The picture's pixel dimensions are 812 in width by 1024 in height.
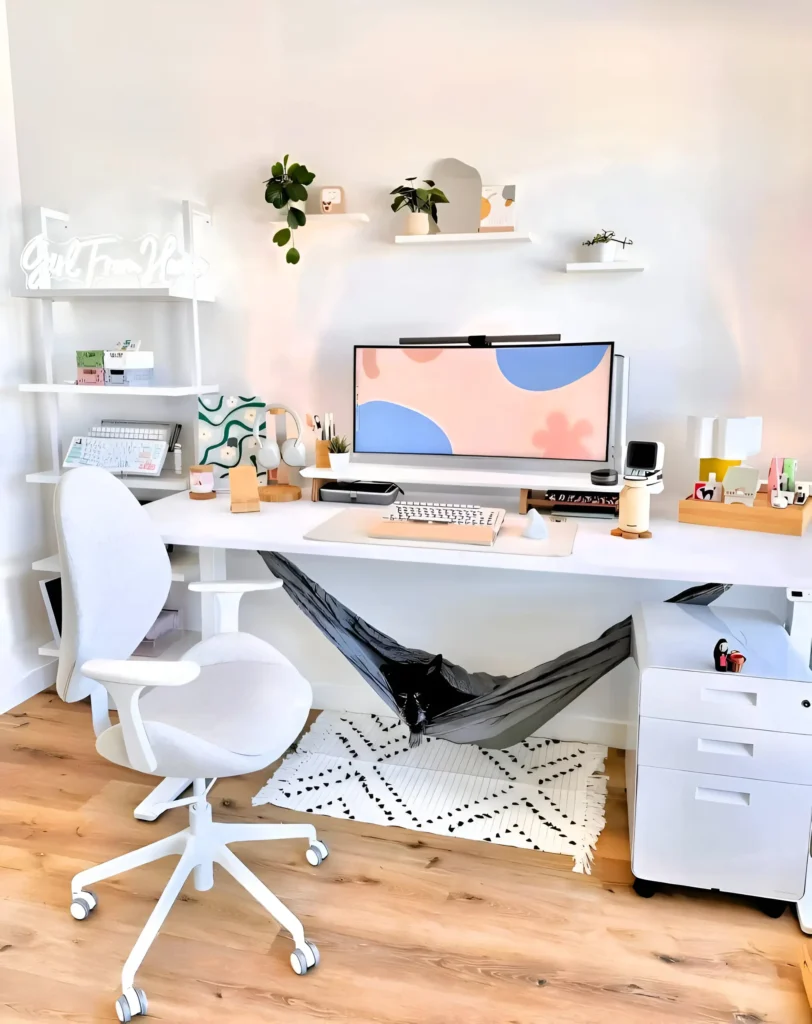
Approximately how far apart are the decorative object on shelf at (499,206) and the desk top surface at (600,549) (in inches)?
34.5

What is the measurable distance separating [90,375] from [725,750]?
2.15 m

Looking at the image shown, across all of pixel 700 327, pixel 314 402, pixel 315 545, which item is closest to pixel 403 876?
pixel 315 545

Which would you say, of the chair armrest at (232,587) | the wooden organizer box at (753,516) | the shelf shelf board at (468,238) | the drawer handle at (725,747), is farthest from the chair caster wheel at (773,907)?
the shelf shelf board at (468,238)

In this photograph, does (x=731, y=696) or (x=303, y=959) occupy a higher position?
(x=731, y=696)

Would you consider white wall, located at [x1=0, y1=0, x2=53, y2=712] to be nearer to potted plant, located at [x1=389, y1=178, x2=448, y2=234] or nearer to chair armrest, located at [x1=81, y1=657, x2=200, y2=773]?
potted plant, located at [x1=389, y1=178, x2=448, y2=234]

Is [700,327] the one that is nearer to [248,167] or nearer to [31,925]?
[248,167]

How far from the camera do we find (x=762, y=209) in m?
2.15

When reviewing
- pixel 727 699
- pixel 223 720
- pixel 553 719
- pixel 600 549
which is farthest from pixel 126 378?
pixel 727 699

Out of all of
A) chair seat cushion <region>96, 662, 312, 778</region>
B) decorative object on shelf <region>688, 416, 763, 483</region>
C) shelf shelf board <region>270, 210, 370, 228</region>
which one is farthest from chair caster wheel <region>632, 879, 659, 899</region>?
shelf shelf board <region>270, 210, 370, 228</region>

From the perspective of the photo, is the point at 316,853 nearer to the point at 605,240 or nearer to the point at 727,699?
the point at 727,699

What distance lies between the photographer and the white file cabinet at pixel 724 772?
171 cm

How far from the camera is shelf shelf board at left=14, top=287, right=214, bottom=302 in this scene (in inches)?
94.8

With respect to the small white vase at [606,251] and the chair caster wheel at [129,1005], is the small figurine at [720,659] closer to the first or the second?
the small white vase at [606,251]

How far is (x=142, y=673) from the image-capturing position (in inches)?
52.9
